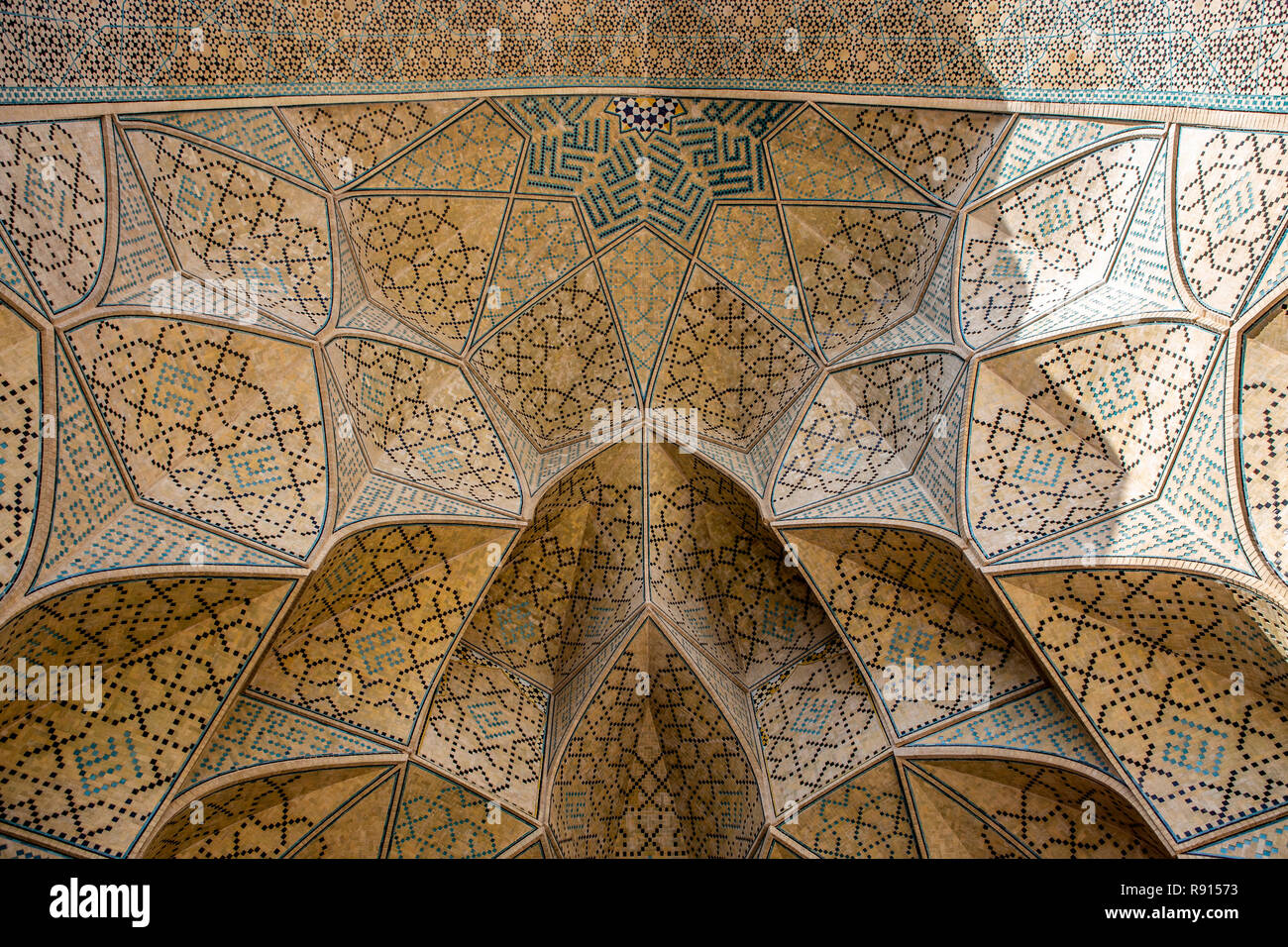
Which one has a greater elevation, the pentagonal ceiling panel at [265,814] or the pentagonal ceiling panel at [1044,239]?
the pentagonal ceiling panel at [1044,239]

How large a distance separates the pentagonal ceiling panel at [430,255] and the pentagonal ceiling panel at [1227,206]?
548cm

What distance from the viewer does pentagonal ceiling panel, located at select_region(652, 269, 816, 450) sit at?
8.86 meters

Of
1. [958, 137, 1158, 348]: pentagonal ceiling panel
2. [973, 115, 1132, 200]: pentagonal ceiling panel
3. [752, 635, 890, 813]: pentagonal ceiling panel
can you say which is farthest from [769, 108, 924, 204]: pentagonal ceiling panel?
[752, 635, 890, 813]: pentagonal ceiling panel

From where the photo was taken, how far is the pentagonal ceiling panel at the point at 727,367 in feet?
29.1

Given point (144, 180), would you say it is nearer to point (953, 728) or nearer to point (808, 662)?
point (808, 662)

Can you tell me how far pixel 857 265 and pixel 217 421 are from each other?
5.65 meters

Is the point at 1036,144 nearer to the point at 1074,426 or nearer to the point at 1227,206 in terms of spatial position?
the point at 1227,206

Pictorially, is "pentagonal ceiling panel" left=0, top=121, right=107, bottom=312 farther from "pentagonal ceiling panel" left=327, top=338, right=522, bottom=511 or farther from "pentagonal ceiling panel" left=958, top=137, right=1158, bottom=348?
"pentagonal ceiling panel" left=958, top=137, right=1158, bottom=348

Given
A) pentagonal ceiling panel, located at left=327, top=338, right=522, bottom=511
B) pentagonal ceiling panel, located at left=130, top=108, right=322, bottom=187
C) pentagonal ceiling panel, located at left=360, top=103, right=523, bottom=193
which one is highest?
pentagonal ceiling panel, located at left=360, top=103, right=523, bottom=193

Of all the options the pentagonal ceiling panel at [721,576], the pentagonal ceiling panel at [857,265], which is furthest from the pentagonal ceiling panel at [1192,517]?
the pentagonal ceiling panel at [857,265]

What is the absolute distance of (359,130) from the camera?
7.86 meters

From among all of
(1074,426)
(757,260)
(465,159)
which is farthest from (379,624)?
(1074,426)

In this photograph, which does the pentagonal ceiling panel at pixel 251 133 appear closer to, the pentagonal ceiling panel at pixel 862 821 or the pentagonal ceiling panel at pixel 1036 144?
the pentagonal ceiling panel at pixel 1036 144

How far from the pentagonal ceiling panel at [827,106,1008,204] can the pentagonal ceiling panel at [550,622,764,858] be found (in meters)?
4.69
